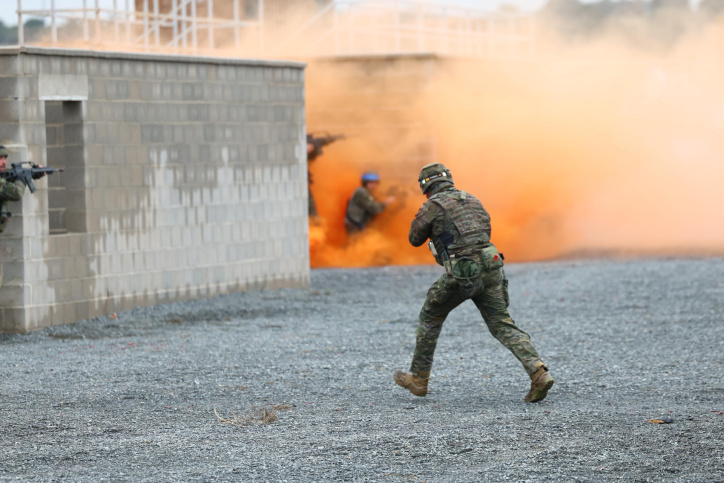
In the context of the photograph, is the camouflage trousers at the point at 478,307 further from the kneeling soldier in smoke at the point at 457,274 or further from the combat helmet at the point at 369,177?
the combat helmet at the point at 369,177

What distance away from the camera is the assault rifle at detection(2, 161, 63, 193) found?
1086cm

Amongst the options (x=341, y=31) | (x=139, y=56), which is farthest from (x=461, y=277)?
(x=341, y=31)

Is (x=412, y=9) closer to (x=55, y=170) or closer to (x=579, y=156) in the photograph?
(x=579, y=156)

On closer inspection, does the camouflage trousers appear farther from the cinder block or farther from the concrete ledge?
the concrete ledge

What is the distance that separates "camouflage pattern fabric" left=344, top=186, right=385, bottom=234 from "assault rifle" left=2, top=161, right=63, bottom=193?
727 centimetres

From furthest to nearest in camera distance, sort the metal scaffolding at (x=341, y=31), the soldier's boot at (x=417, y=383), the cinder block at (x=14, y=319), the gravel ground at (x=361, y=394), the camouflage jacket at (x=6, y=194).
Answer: the metal scaffolding at (x=341, y=31)
the cinder block at (x=14, y=319)
the camouflage jacket at (x=6, y=194)
the soldier's boot at (x=417, y=383)
the gravel ground at (x=361, y=394)

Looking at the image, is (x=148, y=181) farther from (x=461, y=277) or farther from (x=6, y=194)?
(x=461, y=277)

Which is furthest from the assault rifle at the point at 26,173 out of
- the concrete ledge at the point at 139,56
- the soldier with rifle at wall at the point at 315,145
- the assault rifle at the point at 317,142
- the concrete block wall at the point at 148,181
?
the assault rifle at the point at 317,142

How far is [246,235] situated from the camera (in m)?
14.2

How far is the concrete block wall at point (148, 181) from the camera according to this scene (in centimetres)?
1129

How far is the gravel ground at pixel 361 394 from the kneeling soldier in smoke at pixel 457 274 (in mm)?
265

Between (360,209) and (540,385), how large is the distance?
10.3 metres

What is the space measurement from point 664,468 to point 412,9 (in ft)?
47.3

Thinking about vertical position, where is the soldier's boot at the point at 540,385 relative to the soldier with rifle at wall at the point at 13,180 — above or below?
below
